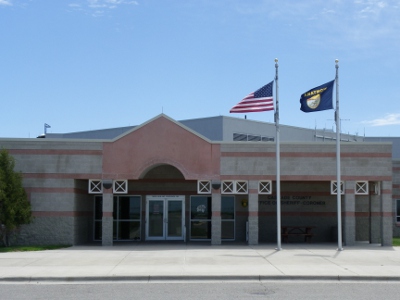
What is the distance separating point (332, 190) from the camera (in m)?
26.1

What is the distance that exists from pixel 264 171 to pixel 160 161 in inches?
179

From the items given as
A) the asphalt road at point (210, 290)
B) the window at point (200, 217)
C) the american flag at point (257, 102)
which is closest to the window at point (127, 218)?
the window at point (200, 217)

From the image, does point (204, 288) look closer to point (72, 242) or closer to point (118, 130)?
point (72, 242)

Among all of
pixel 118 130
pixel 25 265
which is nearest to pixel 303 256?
pixel 25 265

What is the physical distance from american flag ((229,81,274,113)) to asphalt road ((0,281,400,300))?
30.7ft

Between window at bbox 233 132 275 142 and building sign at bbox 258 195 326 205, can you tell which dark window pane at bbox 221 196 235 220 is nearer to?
building sign at bbox 258 195 326 205

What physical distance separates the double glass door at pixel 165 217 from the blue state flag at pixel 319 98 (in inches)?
345

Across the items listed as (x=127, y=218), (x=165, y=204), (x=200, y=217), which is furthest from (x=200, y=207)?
(x=127, y=218)

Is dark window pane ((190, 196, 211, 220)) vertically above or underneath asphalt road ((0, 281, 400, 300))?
above

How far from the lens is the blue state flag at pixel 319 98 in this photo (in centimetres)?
2317

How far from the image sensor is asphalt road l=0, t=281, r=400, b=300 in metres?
13.0

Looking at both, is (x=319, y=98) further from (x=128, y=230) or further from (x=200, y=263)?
(x=128, y=230)

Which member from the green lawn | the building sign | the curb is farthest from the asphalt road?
the building sign

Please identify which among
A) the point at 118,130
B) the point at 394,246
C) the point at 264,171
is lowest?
the point at 394,246
